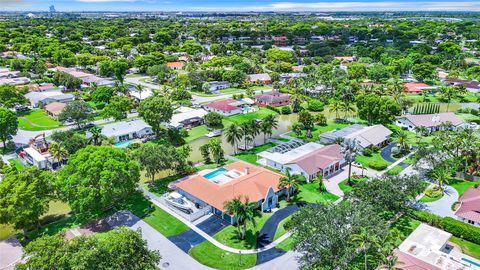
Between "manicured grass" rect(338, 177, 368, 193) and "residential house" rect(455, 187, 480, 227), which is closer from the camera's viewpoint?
"residential house" rect(455, 187, 480, 227)

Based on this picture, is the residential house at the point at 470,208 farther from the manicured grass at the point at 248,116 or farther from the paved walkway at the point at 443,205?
the manicured grass at the point at 248,116

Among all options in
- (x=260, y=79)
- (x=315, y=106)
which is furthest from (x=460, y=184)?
(x=260, y=79)

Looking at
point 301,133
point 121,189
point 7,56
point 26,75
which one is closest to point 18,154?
point 121,189

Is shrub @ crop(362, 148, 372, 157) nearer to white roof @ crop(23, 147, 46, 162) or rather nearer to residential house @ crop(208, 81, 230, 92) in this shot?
white roof @ crop(23, 147, 46, 162)

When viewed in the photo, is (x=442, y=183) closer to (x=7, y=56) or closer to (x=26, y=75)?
(x=26, y=75)

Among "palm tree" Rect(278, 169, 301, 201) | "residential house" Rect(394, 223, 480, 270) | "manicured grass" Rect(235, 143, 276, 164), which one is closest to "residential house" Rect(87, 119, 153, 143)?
"manicured grass" Rect(235, 143, 276, 164)

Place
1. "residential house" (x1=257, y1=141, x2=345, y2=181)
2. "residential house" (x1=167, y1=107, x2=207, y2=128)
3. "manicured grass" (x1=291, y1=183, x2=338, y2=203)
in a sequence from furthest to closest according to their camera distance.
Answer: "residential house" (x1=167, y1=107, x2=207, y2=128), "residential house" (x1=257, y1=141, x2=345, y2=181), "manicured grass" (x1=291, y1=183, x2=338, y2=203)
